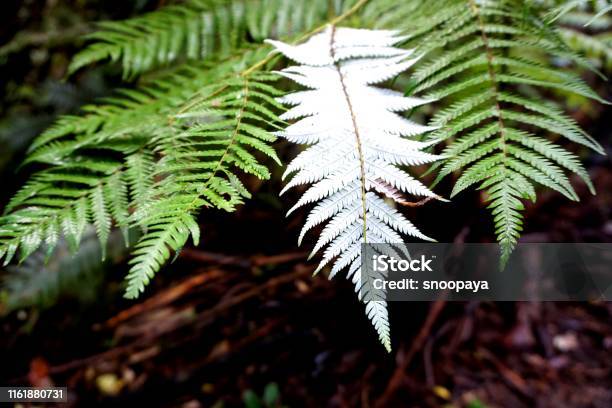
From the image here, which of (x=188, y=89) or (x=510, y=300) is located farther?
(x=510, y=300)

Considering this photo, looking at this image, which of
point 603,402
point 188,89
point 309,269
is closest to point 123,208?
point 188,89

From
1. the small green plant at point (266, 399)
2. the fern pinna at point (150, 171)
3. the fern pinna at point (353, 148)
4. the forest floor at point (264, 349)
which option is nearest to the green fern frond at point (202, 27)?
the fern pinna at point (150, 171)

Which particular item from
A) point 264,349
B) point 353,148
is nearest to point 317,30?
point 353,148

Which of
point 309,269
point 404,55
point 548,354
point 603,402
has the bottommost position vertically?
point 603,402

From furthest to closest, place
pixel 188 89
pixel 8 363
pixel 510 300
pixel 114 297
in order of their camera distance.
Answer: pixel 510 300
pixel 114 297
pixel 8 363
pixel 188 89

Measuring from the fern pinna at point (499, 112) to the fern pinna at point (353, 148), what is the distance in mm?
86

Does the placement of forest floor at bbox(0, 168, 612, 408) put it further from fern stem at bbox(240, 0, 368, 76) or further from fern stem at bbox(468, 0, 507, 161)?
fern stem at bbox(468, 0, 507, 161)

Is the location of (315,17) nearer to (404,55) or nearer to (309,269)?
Result: (404,55)

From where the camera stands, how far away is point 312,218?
845mm

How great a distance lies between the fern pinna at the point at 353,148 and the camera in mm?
841

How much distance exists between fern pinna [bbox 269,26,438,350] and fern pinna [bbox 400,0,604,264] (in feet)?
0.28

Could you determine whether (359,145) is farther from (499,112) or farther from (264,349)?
(264,349)

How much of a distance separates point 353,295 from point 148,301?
1.07 meters

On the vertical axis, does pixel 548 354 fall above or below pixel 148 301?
below
